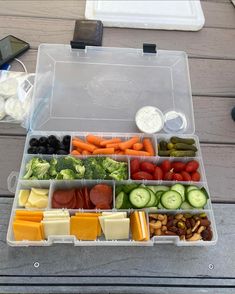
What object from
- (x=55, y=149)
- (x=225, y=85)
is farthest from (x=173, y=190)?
(x=225, y=85)

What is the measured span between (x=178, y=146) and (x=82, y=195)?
320 millimetres

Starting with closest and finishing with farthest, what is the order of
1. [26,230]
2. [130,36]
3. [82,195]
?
[26,230], [82,195], [130,36]

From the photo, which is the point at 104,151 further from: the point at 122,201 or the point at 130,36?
the point at 130,36

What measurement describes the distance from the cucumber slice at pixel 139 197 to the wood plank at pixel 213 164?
21 centimetres

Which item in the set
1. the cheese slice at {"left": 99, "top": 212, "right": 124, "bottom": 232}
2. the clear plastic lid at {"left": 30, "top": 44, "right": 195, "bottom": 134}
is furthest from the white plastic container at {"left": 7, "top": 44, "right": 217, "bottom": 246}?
the cheese slice at {"left": 99, "top": 212, "right": 124, "bottom": 232}

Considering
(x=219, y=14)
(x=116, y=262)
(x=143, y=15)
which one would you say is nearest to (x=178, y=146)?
(x=116, y=262)

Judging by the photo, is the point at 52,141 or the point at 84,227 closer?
the point at 84,227

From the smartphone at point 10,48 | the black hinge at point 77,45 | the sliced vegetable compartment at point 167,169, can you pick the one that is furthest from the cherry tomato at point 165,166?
the smartphone at point 10,48

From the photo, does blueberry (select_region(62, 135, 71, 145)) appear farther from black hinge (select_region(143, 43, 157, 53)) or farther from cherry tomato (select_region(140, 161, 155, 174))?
black hinge (select_region(143, 43, 157, 53))

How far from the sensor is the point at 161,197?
32.9 inches

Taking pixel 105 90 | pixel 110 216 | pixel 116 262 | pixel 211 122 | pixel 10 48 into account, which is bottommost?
pixel 116 262

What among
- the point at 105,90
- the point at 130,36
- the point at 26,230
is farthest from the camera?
the point at 130,36

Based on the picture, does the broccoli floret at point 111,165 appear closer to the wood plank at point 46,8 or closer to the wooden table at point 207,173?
the wooden table at point 207,173

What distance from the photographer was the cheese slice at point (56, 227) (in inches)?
29.7
